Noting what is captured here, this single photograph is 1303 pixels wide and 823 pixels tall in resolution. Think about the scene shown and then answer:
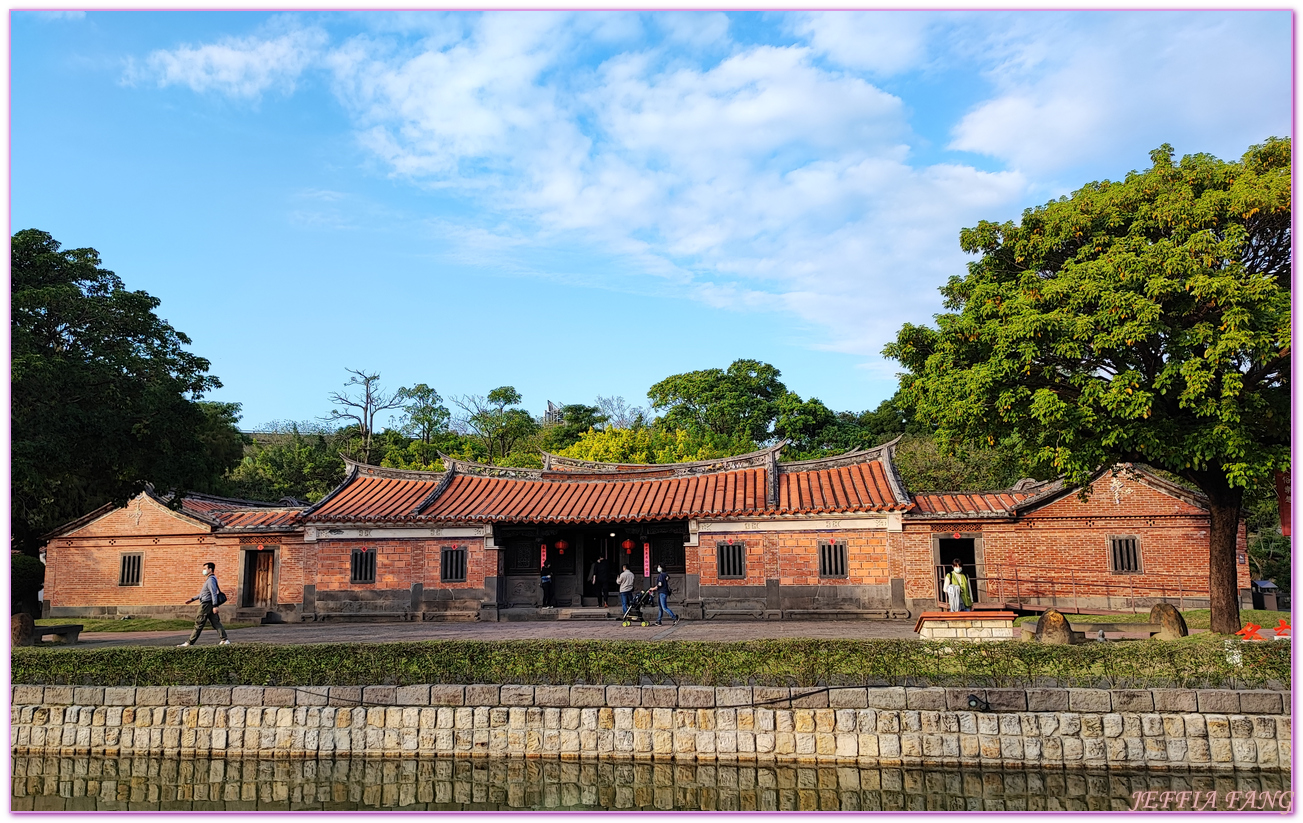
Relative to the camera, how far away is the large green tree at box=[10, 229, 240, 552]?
13.7m

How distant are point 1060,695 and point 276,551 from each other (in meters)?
19.3

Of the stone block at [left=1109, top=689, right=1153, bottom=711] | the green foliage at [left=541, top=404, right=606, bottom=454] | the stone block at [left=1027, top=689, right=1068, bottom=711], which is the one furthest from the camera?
the green foliage at [left=541, top=404, right=606, bottom=454]

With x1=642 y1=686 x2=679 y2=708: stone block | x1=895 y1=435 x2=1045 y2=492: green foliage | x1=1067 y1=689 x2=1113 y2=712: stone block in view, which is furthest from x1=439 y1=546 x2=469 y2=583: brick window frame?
x1=895 y1=435 x2=1045 y2=492: green foliage

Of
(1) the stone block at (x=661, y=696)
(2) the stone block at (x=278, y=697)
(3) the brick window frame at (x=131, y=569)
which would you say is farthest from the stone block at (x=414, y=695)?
(3) the brick window frame at (x=131, y=569)

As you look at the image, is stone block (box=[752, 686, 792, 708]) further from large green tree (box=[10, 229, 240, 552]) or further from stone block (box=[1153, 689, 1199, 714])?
large green tree (box=[10, 229, 240, 552])

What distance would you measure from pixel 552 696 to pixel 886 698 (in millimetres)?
3756

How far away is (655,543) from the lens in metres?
22.5

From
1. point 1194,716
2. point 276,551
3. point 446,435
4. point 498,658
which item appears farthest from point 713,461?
point 446,435

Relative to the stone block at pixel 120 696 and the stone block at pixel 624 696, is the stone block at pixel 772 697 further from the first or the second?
the stone block at pixel 120 696

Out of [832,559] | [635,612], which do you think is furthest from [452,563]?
[832,559]

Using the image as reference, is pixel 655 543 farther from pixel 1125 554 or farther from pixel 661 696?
pixel 661 696

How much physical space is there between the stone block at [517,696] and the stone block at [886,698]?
3813 millimetres

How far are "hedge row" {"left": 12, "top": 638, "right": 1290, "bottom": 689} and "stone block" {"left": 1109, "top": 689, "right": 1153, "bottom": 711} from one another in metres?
0.29

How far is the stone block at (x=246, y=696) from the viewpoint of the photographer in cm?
1060
